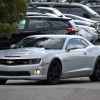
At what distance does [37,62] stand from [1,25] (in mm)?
1378

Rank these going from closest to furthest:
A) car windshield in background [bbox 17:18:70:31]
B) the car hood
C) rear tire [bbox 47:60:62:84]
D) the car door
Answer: the car hood < rear tire [bbox 47:60:62:84] < the car door < car windshield in background [bbox 17:18:70:31]

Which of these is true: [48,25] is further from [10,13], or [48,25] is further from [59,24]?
[10,13]

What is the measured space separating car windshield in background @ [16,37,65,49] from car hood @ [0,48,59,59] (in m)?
0.48

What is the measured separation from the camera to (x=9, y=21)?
16297 mm

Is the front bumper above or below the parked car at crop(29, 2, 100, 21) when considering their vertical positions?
above

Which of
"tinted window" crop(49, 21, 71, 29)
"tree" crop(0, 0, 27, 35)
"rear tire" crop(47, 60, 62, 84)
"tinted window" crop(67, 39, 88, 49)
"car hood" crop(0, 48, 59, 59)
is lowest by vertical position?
"tinted window" crop(49, 21, 71, 29)

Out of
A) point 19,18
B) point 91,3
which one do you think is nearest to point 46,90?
point 19,18

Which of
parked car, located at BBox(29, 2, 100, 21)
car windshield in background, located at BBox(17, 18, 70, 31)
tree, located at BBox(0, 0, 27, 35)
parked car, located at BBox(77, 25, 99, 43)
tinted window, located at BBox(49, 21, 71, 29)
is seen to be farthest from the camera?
parked car, located at BBox(29, 2, 100, 21)

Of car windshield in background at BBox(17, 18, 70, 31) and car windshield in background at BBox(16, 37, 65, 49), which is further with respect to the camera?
car windshield in background at BBox(17, 18, 70, 31)

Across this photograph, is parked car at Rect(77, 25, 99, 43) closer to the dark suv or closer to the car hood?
the dark suv

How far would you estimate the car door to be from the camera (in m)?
16.9

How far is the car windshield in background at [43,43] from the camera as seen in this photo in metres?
17.0

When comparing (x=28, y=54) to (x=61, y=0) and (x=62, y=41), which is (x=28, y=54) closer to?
(x=62, y=41)

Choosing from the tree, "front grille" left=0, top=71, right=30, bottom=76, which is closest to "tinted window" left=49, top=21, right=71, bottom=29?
the tree
